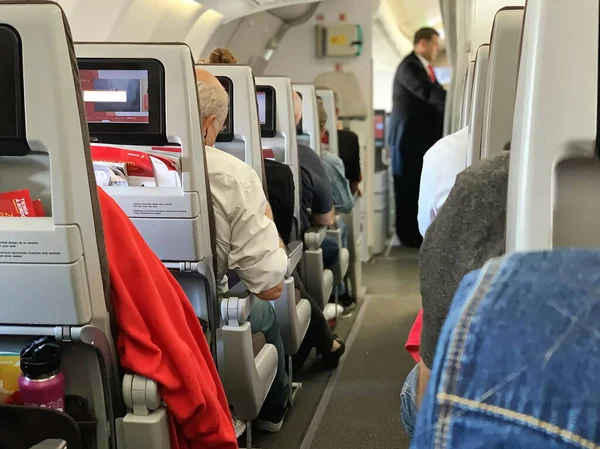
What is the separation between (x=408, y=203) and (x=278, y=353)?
17.3 feet

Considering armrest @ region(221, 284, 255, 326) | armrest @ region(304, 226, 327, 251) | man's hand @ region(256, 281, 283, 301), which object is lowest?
armrest @ region(304, 226, 327, 251)

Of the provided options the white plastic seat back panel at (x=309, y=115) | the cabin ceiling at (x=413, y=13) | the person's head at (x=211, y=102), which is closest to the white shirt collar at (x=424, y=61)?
the cabin ceiling at (x=413, y=13)

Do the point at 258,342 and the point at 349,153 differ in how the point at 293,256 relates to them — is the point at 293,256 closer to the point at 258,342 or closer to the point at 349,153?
the point at 258,342

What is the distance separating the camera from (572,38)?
0.66m

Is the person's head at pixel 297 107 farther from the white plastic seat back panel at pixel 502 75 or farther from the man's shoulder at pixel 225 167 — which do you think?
the white plastic seat back panel at pixel 502 75

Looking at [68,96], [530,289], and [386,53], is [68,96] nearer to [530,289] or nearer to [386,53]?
[530,289]

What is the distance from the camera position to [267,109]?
372 cm

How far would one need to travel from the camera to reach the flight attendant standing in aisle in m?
7.95

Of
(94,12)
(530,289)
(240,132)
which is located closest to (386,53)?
(94,12)

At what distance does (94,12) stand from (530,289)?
3.98m

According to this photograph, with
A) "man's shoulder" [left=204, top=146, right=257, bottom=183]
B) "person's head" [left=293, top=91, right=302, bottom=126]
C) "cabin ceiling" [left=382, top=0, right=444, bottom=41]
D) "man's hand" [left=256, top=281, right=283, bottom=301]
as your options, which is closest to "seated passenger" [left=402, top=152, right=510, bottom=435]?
"man's shoulder" [left=204, top=146, right=257, bottom=183]

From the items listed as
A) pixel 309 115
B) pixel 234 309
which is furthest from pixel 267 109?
pixel 234 309

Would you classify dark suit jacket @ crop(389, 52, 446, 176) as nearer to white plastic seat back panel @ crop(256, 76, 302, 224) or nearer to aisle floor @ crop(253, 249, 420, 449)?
aisle floor @ crop(253, 249, 420, 449)

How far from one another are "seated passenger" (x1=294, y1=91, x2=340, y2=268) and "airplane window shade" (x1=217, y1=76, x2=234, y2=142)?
4.14 feet
